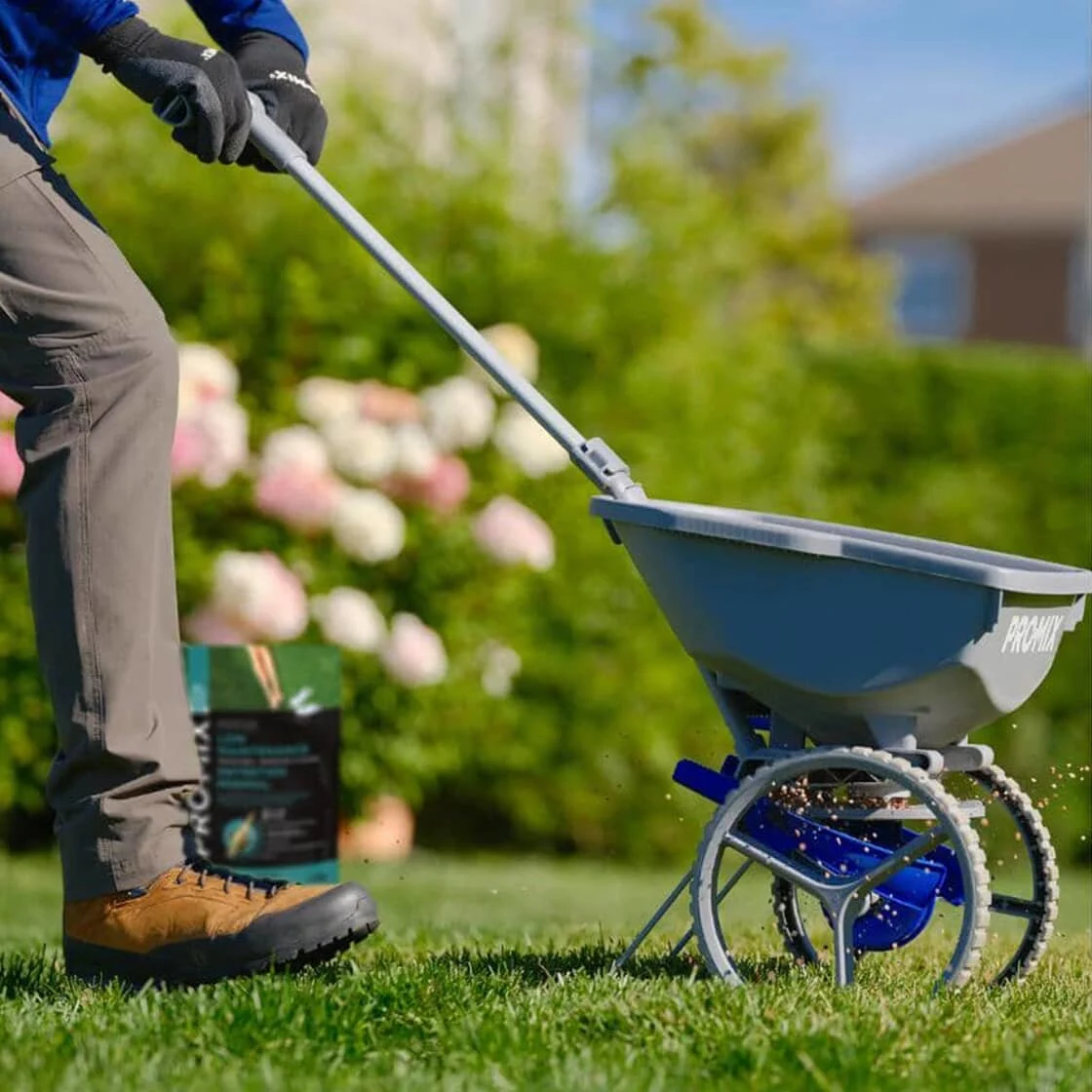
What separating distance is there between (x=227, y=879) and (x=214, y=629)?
3.47 m

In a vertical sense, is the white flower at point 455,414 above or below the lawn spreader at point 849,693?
above

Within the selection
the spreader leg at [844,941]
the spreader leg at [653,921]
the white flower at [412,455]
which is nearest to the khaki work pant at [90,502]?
the spreader leg at [653,921]

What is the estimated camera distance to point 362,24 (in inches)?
442

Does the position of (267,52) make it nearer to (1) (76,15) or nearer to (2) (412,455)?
(1) (76,15)

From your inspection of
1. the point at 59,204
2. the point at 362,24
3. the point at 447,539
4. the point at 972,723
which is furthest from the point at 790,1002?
the point at 362,24

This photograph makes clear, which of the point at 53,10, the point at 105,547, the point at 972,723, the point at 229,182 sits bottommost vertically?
the point at 972,723

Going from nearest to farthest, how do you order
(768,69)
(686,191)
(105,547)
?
(105,547)
(686,191)
(768,69)

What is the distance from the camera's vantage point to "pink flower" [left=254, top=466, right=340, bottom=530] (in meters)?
6.49

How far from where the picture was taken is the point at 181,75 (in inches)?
117

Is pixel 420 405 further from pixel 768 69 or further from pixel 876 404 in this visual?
pixel 768 69

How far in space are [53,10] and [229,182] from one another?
13.9 feet

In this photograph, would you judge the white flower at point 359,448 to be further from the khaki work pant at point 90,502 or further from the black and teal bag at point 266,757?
the khaki work pant at point 90,502

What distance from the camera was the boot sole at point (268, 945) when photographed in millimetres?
2883

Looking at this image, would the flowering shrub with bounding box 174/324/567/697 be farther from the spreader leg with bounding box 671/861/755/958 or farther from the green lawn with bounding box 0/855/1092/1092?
the spreader leg with bounding box 671/861/755/958
